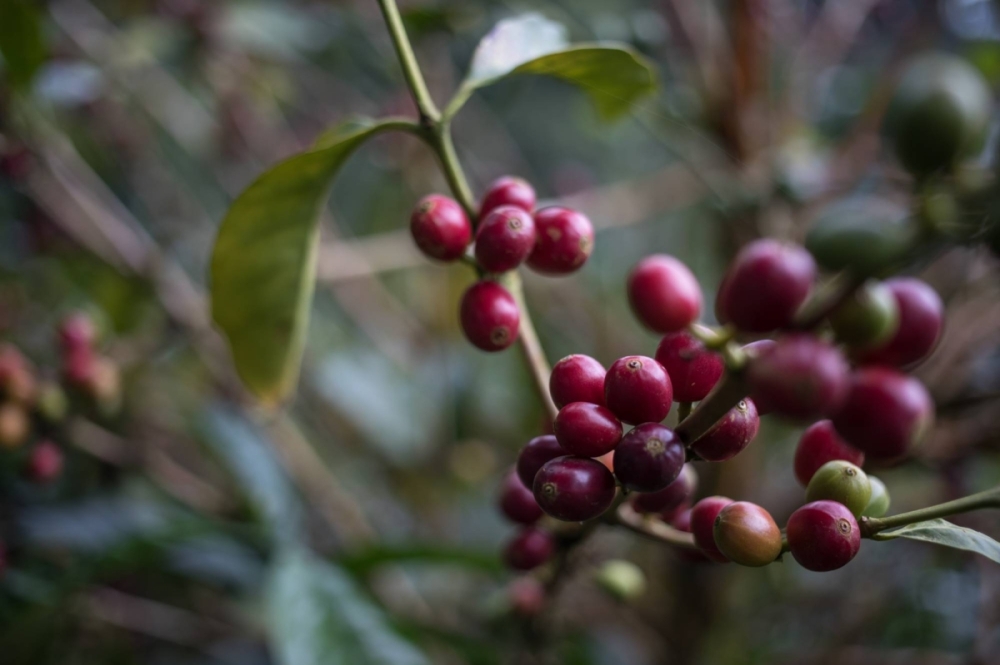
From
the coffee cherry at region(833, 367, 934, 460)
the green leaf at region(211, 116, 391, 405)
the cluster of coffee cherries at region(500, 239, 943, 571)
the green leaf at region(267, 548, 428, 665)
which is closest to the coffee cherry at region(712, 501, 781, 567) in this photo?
A: the cluster of coffee cherries at region(500, 239, 943, 571)

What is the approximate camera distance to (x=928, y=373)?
1072 mm

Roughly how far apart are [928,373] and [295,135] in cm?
146

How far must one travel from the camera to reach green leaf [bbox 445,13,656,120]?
0.54 m

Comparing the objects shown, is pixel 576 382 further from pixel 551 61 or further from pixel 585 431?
pixel 551 61

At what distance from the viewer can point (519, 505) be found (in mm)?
521

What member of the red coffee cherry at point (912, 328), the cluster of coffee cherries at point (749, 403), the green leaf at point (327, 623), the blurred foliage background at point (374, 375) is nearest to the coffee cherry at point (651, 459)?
the cluster of coffee cherries at point (749, 403)

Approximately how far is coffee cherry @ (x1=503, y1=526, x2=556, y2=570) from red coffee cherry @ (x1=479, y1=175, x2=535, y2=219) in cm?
24

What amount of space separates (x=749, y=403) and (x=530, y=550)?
0.22 metres

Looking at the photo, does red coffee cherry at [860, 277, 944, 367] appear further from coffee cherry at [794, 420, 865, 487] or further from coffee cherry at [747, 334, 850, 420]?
coffee cherry at [794, 420, 865, 487]

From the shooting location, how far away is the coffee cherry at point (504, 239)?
45 cm

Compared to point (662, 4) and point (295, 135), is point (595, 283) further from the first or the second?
point (295, 135)

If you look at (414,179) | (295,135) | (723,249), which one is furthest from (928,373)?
(295,135)

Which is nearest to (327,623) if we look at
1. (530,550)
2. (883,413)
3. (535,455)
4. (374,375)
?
(530,550)

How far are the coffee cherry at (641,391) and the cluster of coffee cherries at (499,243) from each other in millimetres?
88
